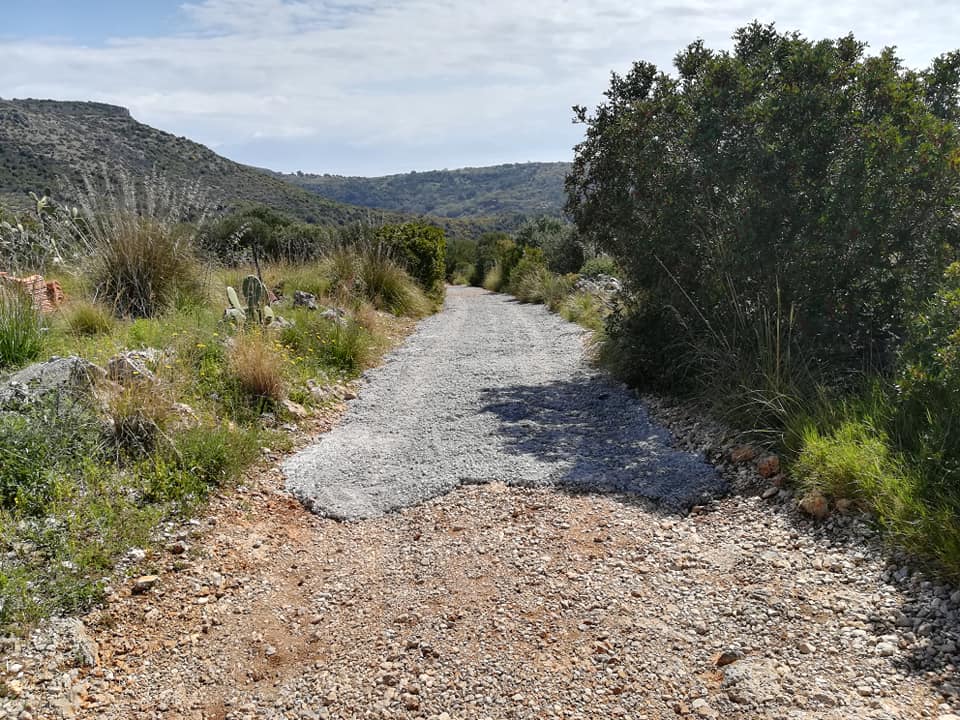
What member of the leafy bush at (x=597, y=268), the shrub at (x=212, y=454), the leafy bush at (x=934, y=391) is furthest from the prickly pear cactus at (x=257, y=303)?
the leafy bush at (x=597, y=268)

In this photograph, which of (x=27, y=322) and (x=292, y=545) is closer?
(x=292, y=545)

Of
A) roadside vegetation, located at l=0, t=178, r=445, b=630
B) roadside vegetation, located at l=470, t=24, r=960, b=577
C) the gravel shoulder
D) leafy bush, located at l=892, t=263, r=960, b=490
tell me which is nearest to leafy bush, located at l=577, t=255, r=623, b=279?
roadside vegetation, located at l=0, t=178, r=445, b=630

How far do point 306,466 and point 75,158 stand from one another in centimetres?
3167

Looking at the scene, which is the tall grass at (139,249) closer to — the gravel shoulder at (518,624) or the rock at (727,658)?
the gravel shoulder at (518,624)

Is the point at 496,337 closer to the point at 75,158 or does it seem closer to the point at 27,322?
the point at 27,322

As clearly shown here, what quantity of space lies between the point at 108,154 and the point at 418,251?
25362 mm

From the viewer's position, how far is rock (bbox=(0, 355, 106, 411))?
12.0ft

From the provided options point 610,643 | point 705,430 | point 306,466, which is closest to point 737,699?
point 610,643

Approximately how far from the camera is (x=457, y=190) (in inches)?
4107

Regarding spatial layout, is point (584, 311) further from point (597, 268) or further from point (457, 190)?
point (457, 190)

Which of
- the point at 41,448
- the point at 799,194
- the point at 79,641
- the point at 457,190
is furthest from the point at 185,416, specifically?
the point at 457,190

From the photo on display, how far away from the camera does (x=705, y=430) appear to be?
4.57 m

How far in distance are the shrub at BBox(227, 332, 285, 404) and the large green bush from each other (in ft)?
10.5

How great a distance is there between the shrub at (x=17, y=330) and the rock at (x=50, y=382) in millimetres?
832
